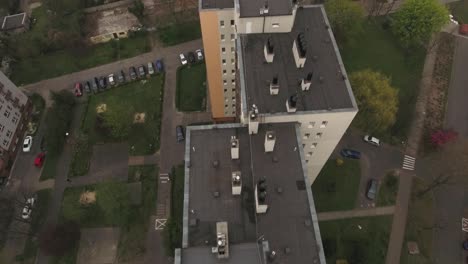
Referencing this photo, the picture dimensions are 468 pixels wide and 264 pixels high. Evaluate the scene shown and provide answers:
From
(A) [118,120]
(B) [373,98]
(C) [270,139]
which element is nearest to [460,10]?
(B) [373,98]

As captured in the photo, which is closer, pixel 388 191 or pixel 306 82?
pixel 306 82

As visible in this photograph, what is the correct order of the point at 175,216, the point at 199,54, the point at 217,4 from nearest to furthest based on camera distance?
the point at 217,4 < the point at 175,216 < the point at 199,54

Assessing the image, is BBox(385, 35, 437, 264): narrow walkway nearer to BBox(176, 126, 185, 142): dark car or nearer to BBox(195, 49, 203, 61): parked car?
BBox(176, 126, 185, 142): dark car

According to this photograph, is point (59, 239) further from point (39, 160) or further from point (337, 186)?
point (337, 186)

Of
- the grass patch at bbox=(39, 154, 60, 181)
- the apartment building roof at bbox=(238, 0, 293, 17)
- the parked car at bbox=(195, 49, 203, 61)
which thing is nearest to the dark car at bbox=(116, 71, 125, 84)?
→ the parked car at bbox=(195, 49, 203, 61)

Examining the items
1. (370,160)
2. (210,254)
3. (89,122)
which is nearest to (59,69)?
(89,122)

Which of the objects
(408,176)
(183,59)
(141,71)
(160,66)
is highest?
(183,59)

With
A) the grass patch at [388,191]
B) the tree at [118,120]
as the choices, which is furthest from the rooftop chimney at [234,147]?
the tree at [118,120]
